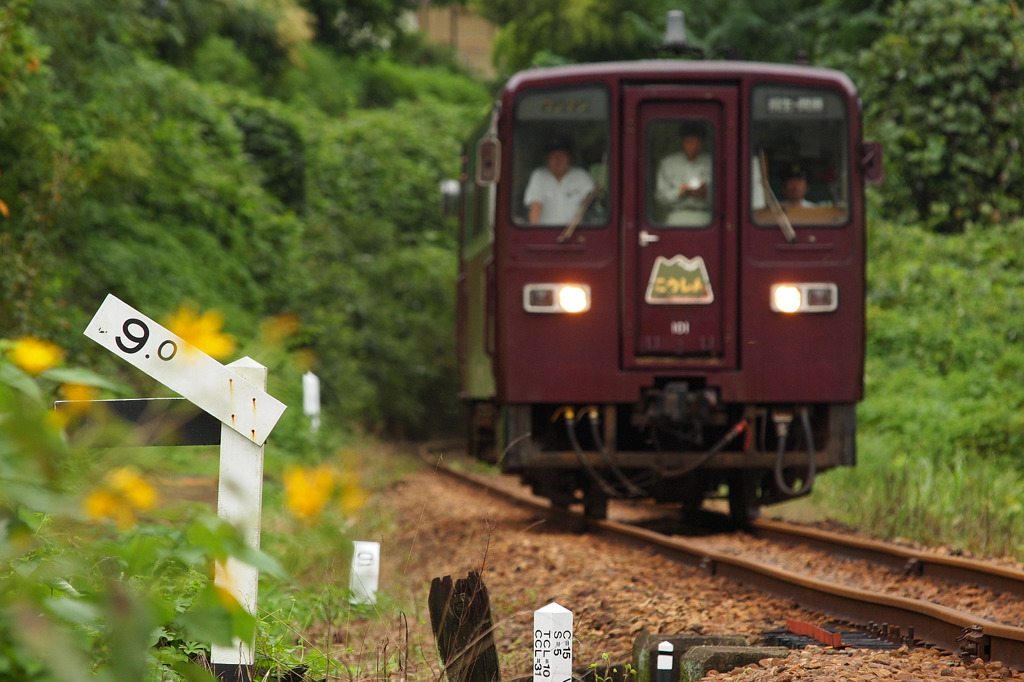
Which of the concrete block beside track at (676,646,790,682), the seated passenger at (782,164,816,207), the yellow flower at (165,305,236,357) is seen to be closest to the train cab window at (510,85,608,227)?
the seated passenger at (782,164,816,207)

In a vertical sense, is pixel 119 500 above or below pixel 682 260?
below

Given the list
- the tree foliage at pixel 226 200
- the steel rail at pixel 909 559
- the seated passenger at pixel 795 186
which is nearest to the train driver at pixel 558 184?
the seated passenger at pixel 795 186

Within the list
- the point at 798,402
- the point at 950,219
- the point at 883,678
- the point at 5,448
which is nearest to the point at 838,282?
the point at 798,402

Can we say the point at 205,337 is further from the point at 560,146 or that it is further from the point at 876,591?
the point at 560,146

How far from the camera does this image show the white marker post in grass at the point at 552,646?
4.06 metres

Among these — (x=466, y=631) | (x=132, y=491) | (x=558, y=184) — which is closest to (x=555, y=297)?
(x=558, y=184)

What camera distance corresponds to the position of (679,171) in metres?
8.65

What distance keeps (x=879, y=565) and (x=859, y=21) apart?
17.5 meters

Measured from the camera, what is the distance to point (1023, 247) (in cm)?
1811

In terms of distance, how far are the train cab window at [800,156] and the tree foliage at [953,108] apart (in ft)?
39.2

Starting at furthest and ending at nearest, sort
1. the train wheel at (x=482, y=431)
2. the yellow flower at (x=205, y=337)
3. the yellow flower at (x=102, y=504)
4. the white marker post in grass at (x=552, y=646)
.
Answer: the train wheel at (x=482, y=431), the white marker post in grass at (x=552, y=646), the yellow flower at (x=205, y=337), the yellow flower at (x=102, y=504)

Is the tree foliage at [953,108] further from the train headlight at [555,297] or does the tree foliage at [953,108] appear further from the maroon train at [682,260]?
the train headlight at [555,297]

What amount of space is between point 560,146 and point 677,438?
→ 209 centimetres

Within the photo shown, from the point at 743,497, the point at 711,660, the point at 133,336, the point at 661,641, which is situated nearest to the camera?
the point at 133,336
